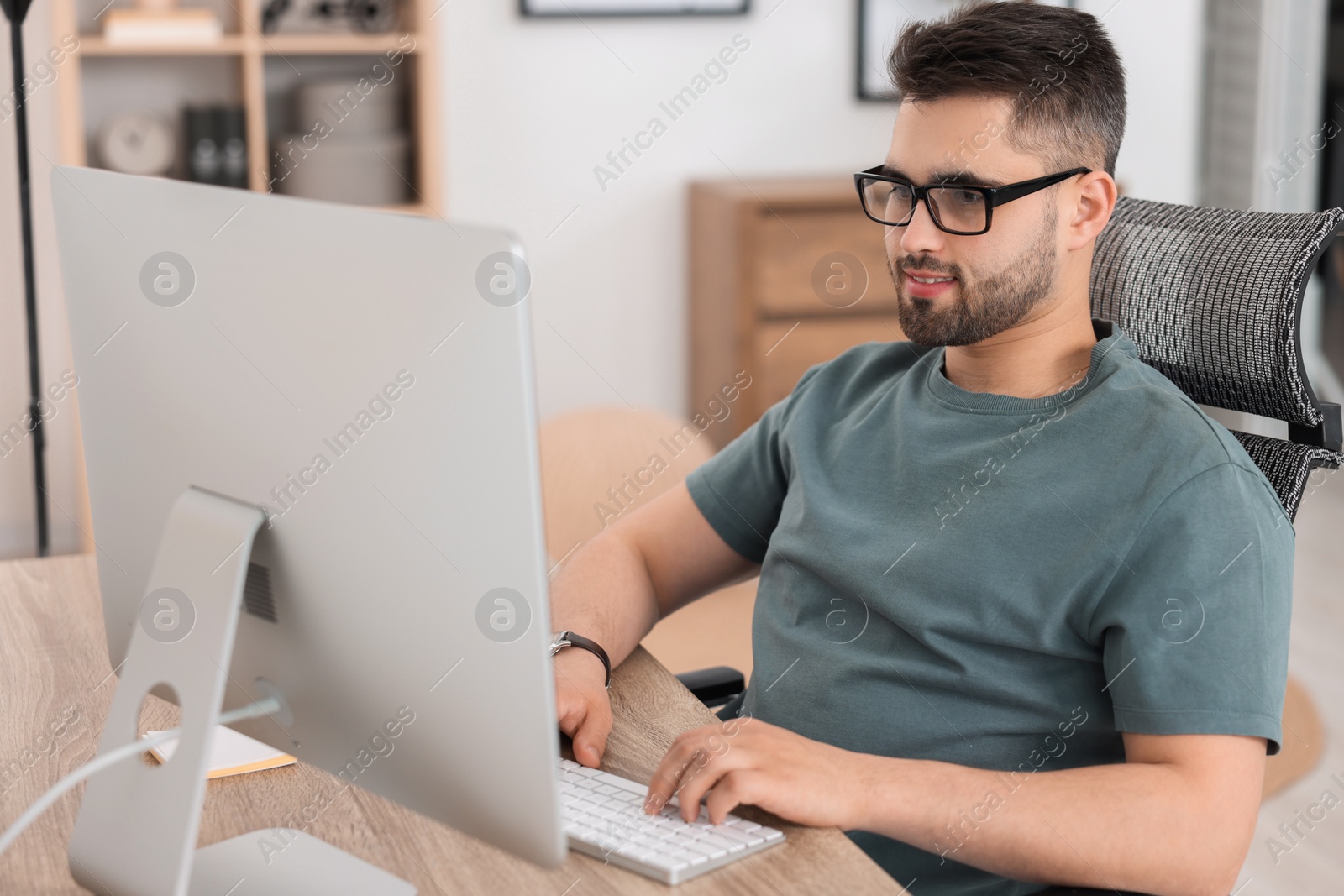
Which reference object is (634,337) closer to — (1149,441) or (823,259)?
(823,259)

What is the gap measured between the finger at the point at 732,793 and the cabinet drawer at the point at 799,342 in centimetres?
243

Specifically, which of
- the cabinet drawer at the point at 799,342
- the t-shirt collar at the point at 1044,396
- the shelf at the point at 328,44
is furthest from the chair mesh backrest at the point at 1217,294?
the shelf at the point at 328,44

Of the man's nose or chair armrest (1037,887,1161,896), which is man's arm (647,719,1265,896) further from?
the man's nose

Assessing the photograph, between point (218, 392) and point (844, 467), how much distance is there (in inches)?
28.9

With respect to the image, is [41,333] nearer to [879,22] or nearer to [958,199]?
[879,22]

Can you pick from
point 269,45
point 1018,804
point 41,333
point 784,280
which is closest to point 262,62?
point 269,45

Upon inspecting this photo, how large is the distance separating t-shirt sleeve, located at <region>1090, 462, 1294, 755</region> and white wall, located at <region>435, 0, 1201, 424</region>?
258 cm

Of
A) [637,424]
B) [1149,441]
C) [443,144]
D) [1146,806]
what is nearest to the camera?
[1146,806]

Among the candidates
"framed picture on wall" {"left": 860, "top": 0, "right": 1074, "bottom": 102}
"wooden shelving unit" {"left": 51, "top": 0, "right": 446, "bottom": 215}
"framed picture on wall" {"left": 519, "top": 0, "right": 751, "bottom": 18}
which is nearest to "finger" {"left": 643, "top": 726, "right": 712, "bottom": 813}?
"wooden shelving unit" {"left": 51, "top": 0, "right": 446, "bottom": 215}

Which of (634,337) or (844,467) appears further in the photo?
(634,337)

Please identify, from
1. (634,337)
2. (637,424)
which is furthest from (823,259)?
(637,424)

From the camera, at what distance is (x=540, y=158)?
11.4 feet

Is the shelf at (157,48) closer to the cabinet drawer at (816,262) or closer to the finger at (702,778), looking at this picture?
the cabinet drawer at (816,262)

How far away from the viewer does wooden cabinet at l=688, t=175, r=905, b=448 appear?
330 centimetres
